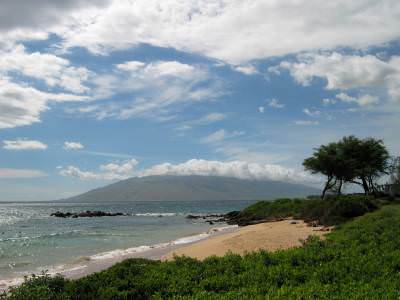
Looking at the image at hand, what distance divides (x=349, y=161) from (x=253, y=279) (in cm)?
5182

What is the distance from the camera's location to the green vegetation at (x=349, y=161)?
192 ft

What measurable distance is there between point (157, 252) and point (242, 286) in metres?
14.3

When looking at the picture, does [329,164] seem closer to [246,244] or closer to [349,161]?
[349,161]

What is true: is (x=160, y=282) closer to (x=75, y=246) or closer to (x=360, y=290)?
(x=360, y=290)

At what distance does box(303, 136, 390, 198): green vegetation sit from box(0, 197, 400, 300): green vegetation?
4642 centimetres

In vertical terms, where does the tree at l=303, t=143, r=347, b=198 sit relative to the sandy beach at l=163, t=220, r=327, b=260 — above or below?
above

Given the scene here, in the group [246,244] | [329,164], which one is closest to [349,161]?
[329,164]

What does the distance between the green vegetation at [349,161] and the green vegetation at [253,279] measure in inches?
1828

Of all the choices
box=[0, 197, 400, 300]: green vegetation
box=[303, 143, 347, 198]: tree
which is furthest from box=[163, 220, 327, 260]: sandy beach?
box=[303, 143, 347, 198]: tree

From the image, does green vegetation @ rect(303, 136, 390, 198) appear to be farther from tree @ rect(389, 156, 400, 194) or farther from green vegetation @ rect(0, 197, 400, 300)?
green vegetation @ rect(0, 197, 400, 300)

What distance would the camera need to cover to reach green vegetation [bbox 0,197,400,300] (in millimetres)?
9211

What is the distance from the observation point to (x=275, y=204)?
5922 cm

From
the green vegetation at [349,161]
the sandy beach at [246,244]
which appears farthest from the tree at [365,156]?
the sandy beach at [246,244]

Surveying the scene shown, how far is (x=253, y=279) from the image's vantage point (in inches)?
417
